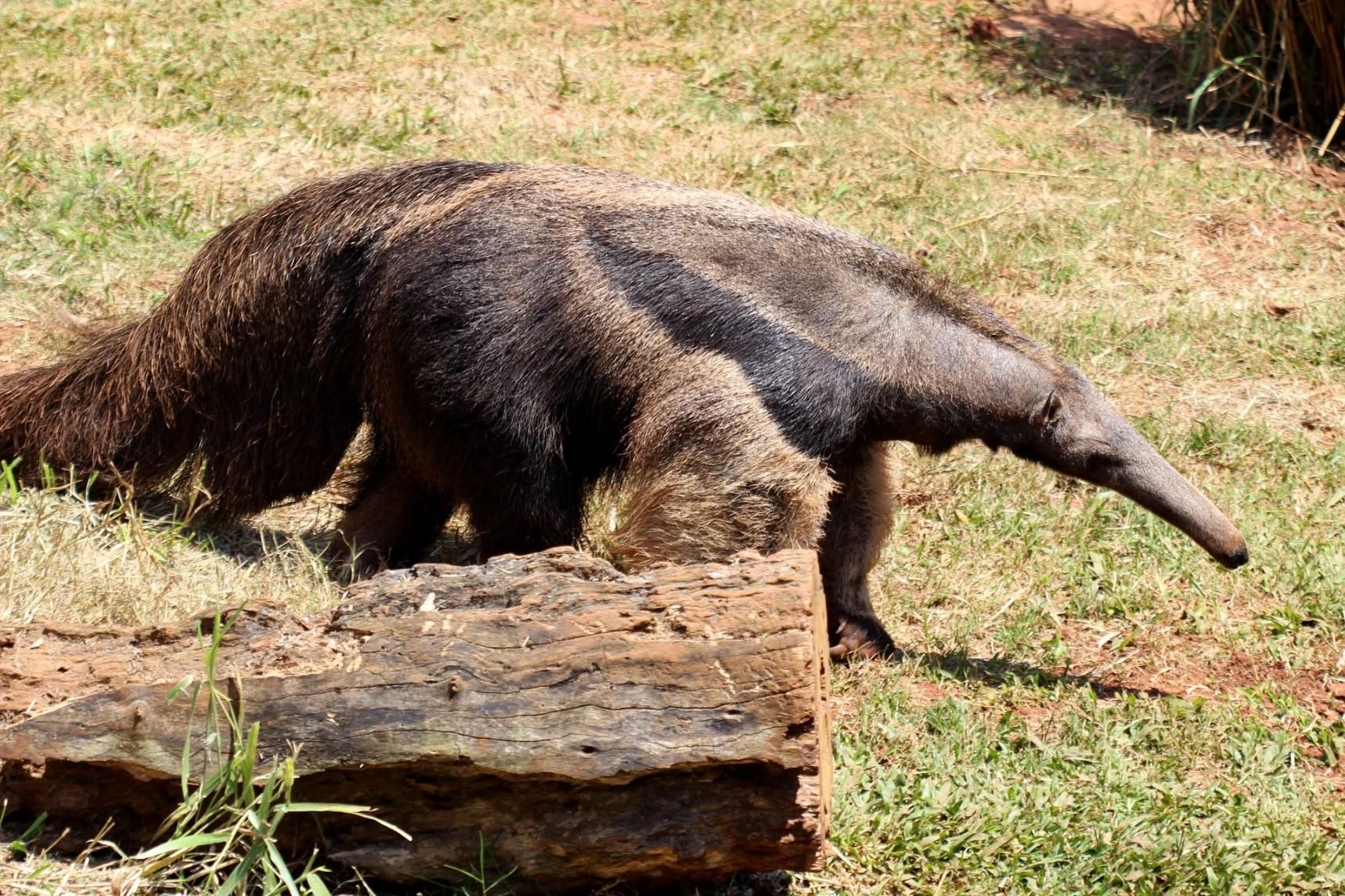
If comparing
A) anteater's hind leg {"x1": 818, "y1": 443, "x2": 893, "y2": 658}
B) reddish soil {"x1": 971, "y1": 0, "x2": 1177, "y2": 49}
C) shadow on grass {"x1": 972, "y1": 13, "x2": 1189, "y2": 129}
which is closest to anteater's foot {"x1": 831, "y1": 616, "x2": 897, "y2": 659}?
anteater's hind leg {"x1": 818, "y1": 443, "x2": 893, "y2": 658}

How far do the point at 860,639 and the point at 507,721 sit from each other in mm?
2252

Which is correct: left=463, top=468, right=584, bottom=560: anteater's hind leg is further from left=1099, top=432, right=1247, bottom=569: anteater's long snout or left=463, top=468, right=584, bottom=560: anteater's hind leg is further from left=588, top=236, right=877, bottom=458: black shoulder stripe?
left=1099, top=432, right=1247, bottom=569: anteater's long snout

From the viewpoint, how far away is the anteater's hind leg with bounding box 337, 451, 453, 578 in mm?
5594

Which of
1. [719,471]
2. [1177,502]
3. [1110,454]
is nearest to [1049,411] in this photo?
[1110,454]

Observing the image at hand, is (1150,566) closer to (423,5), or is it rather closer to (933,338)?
(933,338)

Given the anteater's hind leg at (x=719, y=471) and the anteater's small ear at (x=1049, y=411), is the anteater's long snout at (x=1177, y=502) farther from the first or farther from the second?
the anteater's hind leg at (x=719, y=471)

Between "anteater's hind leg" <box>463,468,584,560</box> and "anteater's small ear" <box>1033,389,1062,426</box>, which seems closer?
"anteater's hind leg" <box>463,468,584,560</box>

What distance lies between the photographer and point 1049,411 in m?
5.05

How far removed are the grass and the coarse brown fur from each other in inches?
17.7

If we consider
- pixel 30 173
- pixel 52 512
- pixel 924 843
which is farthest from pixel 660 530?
pixel 30 173

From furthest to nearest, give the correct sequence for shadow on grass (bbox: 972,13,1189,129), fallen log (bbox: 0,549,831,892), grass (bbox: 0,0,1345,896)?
shadow on grass (bbox: 972,13,1189,129), grass (bbox: 0,0,1345,896), fallen log (bbox: 0,549,831,892)

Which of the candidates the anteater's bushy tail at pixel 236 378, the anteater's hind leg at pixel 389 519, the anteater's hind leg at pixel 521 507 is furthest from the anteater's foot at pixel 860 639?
the anteater's bushy tail at pixel 236 378

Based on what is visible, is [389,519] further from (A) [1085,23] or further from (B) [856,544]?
(A) [1085,23]

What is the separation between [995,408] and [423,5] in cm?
710
